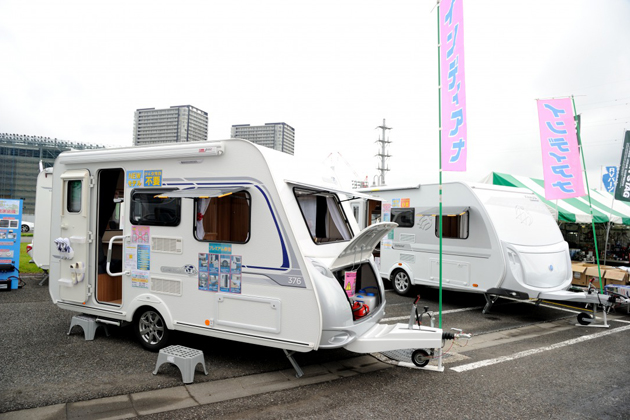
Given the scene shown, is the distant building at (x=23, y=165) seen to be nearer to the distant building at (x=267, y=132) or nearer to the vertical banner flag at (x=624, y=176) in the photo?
the distant building at (x=267, y=132)

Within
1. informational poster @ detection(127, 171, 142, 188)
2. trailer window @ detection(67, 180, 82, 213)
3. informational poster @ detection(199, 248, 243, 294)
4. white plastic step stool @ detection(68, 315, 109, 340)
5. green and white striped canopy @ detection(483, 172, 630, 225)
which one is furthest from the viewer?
green and white striped canopy @ detection(483, 172, 630, 225)

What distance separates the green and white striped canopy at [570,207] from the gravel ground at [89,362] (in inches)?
391

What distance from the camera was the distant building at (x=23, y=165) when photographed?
28.9 m

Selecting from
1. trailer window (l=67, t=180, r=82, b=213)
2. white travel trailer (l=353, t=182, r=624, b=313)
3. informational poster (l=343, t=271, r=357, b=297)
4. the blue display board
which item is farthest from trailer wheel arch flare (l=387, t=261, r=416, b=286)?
the blue display board

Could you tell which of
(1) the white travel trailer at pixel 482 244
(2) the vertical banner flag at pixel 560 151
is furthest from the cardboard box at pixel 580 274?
(2) the vertical banner flag at pixel 560 151

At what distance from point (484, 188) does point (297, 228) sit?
5428mm

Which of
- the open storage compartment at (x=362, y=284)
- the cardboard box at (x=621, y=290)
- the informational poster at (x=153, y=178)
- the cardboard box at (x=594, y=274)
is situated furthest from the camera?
the cardboard box at (x=594, y=274)

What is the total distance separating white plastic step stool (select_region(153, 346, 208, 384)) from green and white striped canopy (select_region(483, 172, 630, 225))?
423 inches

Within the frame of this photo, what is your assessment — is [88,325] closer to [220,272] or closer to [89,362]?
[89,362]

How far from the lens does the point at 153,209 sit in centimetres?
518

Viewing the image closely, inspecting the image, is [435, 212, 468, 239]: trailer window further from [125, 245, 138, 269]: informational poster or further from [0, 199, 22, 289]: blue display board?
[0, 199, 22, 289]: blue display board

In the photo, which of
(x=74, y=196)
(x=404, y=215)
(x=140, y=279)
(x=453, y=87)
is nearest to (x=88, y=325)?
(x=140, y=279)

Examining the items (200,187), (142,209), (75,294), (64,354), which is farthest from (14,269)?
(200,187)

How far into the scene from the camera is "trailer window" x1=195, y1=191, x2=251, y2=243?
4797mm
